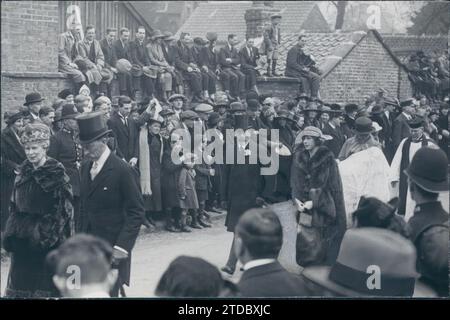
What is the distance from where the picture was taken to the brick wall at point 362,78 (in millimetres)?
9328

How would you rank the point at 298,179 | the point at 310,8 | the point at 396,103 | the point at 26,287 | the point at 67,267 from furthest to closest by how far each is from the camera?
1. the point at 310,8
2. the point at 396,103
3. the point at 298,179
4. the point at 26,287
5. the point at 67,267

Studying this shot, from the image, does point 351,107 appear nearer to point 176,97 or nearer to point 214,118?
point 214,118

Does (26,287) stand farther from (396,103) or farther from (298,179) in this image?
(396,103)

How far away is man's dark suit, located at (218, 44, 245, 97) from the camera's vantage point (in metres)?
9.80

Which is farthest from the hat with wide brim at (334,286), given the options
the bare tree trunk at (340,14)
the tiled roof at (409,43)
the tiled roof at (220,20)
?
the bare tree trunk at (340,14)

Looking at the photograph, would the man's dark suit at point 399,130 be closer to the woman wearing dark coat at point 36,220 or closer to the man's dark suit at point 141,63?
the man's dark suit at point 141,63

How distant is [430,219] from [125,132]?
12.5 ft

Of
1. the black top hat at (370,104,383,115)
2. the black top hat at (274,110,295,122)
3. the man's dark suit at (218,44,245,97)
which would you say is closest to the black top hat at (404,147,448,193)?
the black top hat at (370,104,383,115)

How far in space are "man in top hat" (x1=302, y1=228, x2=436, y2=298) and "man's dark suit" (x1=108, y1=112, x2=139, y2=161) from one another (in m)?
2.51

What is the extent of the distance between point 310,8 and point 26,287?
8.99 m

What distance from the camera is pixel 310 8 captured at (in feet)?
47.0

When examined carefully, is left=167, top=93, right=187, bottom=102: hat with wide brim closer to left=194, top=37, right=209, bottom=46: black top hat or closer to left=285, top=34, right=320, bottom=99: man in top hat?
left=194, top=37, right=209, bottom=46: black top hat

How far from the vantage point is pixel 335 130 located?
873 cm
